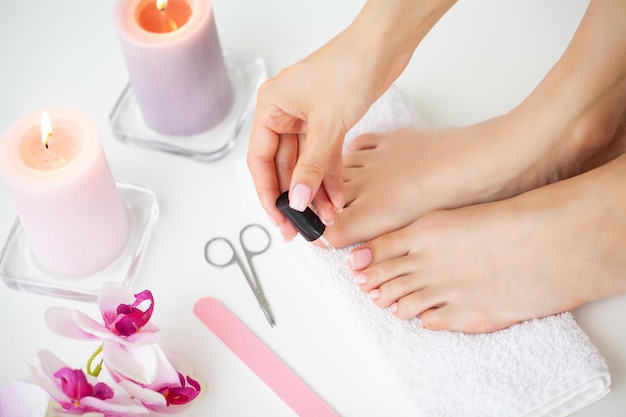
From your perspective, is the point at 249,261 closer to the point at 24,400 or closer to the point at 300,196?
the point at 300,196

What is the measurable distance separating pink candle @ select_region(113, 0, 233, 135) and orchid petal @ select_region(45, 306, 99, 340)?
39 centimetres

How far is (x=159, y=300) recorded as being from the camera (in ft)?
3.53

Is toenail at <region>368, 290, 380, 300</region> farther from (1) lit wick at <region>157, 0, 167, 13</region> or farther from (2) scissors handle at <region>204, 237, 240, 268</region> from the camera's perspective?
(1) lit wick at <region>157, 0, 167, 13</region>

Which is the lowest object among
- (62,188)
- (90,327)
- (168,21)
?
(90,327)

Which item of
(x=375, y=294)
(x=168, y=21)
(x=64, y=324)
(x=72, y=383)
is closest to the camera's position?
(x=72, y=383)

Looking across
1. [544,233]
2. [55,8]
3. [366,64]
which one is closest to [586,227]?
[544,233]

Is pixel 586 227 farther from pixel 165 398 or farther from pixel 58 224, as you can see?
pixel 58 224

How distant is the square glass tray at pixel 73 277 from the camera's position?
108 centimetres

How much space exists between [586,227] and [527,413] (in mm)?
255

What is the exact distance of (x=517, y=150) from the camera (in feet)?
3.55

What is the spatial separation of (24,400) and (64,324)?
0.35ft

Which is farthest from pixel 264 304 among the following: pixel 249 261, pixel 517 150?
pixel 517 150

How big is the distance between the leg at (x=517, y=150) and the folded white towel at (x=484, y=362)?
0.12 meters

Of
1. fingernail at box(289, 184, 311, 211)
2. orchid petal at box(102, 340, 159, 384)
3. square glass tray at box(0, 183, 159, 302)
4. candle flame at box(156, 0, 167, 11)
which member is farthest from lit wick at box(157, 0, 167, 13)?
orchid petal at box(102, 340, 159, 384)
